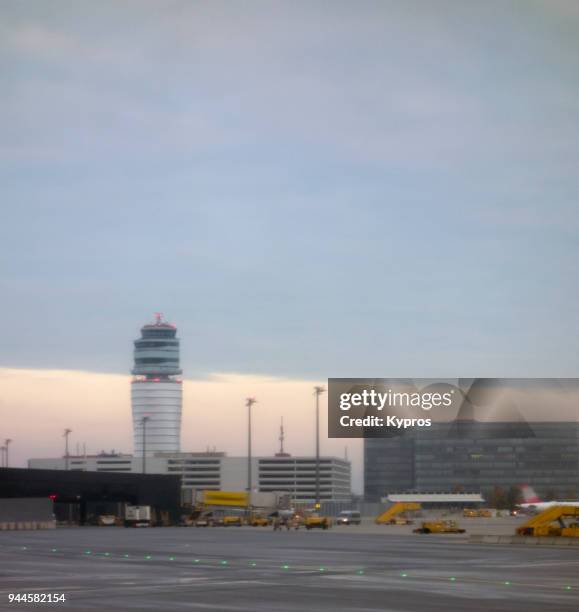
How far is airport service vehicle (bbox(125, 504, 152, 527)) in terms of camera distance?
129750 millimetres

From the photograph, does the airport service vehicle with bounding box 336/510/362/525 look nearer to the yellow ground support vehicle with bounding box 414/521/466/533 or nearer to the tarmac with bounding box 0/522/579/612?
the yellow ground support vehicle with bounding box 414/521/466/533

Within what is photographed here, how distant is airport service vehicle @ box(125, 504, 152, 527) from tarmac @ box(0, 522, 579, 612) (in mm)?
69779

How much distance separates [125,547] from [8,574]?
25.1m

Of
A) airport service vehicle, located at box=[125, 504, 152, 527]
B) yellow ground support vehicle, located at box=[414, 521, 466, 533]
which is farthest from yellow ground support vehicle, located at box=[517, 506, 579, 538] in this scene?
airport service vehicle, located at box=[125, 504, 152, 527]

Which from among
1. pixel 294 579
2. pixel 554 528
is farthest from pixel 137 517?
pixel 294 579

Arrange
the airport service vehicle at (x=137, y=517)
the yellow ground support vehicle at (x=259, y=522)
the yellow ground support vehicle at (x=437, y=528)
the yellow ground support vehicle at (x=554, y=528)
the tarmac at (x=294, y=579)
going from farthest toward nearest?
the yellow ground support vehicle at (x=259, y=522)
the airport service vehicle at (x=137, y=517)
the yellow ground support vehicle at (x=437, y=528)
the yellow ground support vehicle at (x=554, y=528)
the tarmac at (x=294, y=579)

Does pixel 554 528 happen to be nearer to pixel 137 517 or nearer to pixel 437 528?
pixel 437 528

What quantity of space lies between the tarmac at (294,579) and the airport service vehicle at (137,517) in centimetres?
6978

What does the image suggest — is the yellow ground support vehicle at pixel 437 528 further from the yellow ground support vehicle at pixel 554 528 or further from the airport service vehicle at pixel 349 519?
the airport service vehicle at pixel 349 519

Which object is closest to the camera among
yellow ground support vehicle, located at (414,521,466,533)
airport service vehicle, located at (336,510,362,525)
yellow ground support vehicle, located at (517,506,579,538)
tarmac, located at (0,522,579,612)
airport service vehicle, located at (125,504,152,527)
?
tarmac, located at (0,522,579,612)

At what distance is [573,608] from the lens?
2794 cm

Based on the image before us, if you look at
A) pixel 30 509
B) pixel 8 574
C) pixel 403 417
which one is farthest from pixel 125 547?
pixel 403 417

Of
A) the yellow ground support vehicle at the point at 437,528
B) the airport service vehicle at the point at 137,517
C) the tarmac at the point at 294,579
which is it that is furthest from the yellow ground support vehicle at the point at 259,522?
the tarmac at the point at 294,579

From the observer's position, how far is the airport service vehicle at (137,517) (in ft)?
426
